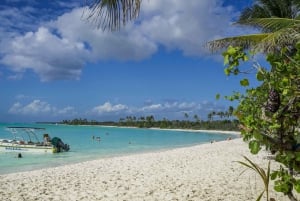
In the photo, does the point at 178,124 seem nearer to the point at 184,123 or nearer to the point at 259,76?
the point at 184,123

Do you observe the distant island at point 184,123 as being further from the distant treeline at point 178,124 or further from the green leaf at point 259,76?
the green leaf at point 259,76

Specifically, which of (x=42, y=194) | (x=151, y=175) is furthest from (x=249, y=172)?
(x=42, y=194)

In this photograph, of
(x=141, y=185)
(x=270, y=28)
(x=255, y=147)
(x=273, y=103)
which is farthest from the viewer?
(x=270, y=28)

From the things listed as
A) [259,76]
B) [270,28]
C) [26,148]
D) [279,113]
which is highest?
[270,28]

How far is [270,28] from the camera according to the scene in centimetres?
1002

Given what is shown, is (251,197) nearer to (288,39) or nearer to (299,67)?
(288,39)

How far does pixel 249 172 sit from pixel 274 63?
7.65m

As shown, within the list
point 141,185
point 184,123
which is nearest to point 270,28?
point 141,185

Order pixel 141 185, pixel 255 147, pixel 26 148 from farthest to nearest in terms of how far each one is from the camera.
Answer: pixel 26 148 < pixel 141 185 < pixel 255 147

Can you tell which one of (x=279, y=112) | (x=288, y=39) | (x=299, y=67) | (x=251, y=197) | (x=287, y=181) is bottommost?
(x=251, y=197)

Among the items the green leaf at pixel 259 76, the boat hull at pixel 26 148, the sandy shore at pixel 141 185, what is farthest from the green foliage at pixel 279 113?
the boat hull at pixel 26 148

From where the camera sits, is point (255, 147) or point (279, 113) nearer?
point (255, 147)

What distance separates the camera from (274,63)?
1.85 meters

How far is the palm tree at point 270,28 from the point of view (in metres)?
6.57
